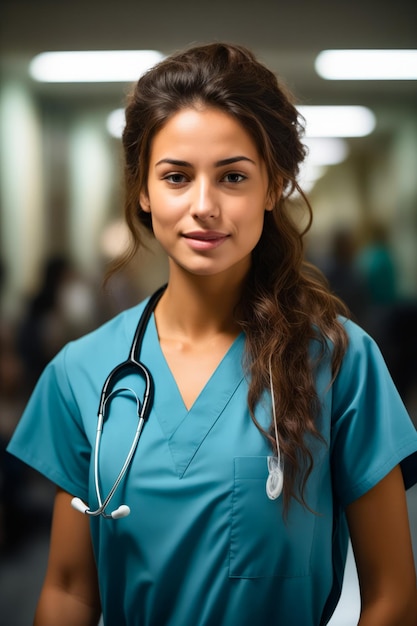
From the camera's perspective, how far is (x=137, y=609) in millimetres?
877

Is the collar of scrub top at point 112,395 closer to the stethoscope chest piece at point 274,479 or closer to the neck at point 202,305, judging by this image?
the neck at point 202,305

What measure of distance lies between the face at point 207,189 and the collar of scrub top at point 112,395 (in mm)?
145

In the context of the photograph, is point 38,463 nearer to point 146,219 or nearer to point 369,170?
point 146,219

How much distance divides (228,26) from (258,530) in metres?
1.61

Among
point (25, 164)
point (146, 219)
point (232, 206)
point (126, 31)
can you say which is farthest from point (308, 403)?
point (25, 164)

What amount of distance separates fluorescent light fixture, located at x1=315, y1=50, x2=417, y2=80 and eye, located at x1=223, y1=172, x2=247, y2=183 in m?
1.38

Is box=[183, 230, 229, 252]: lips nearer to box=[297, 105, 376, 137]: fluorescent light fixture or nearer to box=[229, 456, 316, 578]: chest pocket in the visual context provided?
box=[229, 456, 316, 578]: chest pocket

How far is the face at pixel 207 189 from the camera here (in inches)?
32.9

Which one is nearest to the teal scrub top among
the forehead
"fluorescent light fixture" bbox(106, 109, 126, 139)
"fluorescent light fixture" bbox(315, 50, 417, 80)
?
the forehead

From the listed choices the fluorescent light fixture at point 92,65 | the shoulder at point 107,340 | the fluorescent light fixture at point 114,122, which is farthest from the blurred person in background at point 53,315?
the shoulder at point 107,340

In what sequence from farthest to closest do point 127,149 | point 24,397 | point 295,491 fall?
point 24,397
point 127,149
point 295,491

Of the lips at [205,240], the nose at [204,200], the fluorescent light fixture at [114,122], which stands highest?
the fluorescent light fixture at [114,122]

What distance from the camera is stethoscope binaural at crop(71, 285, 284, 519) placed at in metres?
0.82

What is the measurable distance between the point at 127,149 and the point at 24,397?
1.45m
